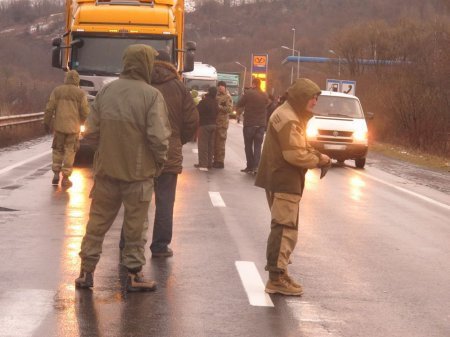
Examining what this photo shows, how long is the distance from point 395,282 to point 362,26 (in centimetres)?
8194

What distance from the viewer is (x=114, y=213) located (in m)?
6.96

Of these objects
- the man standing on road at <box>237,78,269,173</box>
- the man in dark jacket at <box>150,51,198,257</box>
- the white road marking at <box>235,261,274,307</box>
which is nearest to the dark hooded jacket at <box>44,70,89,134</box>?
the man standing on road at <box>237,78,269,173</box>

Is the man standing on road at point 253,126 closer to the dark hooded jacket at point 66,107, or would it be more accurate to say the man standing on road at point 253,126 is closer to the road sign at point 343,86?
the dark hooded jacket at point 66,107

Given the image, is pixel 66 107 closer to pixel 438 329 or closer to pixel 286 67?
pixel 438 329

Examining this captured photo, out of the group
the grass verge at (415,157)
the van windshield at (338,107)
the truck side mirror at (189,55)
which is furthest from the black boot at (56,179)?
the grass verge at (415,157)

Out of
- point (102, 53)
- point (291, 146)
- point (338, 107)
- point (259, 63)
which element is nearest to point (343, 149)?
point (338, 107)

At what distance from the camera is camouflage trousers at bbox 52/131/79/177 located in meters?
14.4

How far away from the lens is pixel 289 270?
8.10 meters

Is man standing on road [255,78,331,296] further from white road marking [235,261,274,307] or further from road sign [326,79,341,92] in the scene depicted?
road sign [326,79,341,92]

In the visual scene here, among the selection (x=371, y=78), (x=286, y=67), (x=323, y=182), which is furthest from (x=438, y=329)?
(x=286, y=67)

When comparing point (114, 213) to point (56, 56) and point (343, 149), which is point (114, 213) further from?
point (343, 149)

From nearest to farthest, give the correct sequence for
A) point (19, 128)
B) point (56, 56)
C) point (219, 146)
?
point (56, 56), point (219, 146), point (19, 128)

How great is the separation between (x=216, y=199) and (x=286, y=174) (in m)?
6.59

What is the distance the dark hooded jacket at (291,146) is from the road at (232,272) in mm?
882
